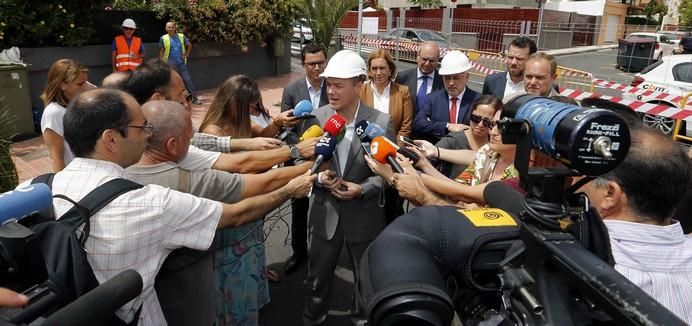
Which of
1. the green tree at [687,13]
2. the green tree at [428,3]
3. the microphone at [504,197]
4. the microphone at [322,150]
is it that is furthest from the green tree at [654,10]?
the microphone at [504,197]

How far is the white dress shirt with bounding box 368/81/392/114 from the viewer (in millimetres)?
4293

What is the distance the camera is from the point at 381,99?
436 cm

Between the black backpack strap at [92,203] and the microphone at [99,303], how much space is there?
49 cm

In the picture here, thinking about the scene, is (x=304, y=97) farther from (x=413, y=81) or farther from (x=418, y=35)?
(x=418, y=35)

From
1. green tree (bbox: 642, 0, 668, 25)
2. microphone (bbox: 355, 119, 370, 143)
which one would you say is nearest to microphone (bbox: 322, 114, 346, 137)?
microphone (bbox: 355, 119, 370, 143)

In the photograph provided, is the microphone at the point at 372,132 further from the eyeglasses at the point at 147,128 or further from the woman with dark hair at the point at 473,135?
the eyeglasses at the point at 147,128

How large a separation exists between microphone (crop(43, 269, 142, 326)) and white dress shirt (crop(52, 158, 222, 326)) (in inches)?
20.6

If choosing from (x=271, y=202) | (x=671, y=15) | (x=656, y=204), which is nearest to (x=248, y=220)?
(x=271, y=202)

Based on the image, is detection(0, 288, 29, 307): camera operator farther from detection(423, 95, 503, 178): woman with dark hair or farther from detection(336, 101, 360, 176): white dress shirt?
detection(423, 95, 503, 178): woman with dark hair

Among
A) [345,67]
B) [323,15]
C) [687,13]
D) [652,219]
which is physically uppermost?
[687,13]

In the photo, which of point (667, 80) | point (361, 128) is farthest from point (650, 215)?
point (667, 80)

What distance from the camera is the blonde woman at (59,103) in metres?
3.30

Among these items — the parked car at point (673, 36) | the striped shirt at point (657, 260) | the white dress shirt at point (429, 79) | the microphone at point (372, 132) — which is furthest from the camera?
the parked car at point (673, 36)

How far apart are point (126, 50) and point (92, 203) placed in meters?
8.17
